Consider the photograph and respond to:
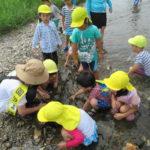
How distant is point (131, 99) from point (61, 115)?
1238mm

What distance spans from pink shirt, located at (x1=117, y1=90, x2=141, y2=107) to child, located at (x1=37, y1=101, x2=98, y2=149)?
706 mm

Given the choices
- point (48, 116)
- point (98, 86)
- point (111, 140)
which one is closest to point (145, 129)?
point (111, 140)

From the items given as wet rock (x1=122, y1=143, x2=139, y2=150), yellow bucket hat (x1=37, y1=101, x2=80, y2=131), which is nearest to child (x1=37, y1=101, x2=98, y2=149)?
yellow bucket hat (x1=37, y1=101, x2=80, y2=131)

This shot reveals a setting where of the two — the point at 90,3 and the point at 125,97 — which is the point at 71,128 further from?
A: the point at 90,3

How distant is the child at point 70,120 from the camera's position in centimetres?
269

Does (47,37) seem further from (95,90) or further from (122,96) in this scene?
(122,96)

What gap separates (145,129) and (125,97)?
675mm

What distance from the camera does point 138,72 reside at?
4.91m

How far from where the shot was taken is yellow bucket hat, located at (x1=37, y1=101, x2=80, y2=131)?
8.77ft

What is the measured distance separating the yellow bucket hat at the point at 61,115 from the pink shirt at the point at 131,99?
35.6 inches

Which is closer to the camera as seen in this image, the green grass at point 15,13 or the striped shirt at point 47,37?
the striped shirt at point 47,37

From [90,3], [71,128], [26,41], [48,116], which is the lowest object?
[26,41]

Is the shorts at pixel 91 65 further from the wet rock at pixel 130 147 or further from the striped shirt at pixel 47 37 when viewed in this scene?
the wet rock at pixel 130 147

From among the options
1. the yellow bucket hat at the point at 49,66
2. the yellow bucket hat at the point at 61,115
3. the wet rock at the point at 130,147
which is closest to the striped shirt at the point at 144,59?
the yellow bucket hat at the point at 49,66
